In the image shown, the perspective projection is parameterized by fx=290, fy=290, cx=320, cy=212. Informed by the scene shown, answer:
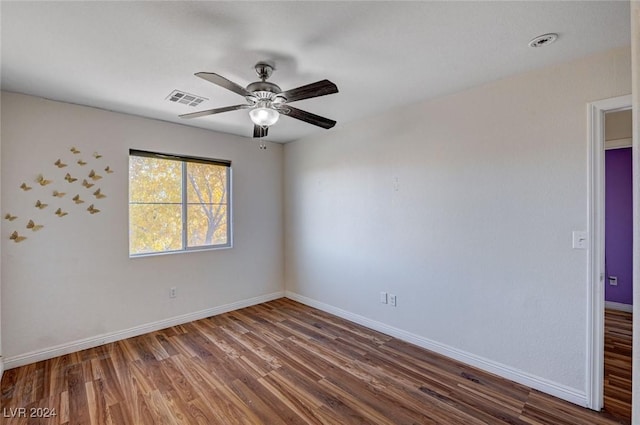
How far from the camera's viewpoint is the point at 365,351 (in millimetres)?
2842

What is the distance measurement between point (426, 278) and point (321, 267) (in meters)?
1.57

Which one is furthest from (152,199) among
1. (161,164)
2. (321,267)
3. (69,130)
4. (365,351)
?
(365,351)

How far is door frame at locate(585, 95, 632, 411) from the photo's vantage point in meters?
1.99

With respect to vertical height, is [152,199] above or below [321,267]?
above

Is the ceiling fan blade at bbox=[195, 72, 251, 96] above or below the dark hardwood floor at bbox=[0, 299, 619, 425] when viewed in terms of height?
above

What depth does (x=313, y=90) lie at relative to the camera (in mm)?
1793

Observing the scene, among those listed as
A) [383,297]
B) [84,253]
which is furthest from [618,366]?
[84,253]

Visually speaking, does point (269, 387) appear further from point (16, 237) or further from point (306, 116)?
point (16, 237)

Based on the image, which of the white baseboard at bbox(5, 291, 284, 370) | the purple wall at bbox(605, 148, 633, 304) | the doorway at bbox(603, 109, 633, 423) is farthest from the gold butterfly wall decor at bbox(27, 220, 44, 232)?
the purple wall at bbox(605, 148, 633, 304)

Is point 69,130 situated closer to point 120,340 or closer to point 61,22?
point 61,22

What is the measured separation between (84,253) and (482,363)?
3.90 meters

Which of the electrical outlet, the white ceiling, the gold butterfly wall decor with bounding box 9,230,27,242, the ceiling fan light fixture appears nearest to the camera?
the white ceiling

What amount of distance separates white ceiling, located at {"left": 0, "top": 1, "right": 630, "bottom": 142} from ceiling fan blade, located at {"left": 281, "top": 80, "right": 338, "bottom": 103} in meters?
0.31

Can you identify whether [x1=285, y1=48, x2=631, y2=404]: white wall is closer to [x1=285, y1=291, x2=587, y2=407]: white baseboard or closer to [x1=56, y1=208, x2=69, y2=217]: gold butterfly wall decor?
[x1=285, y1=291, x2=587, y2=407]: white baseboard
